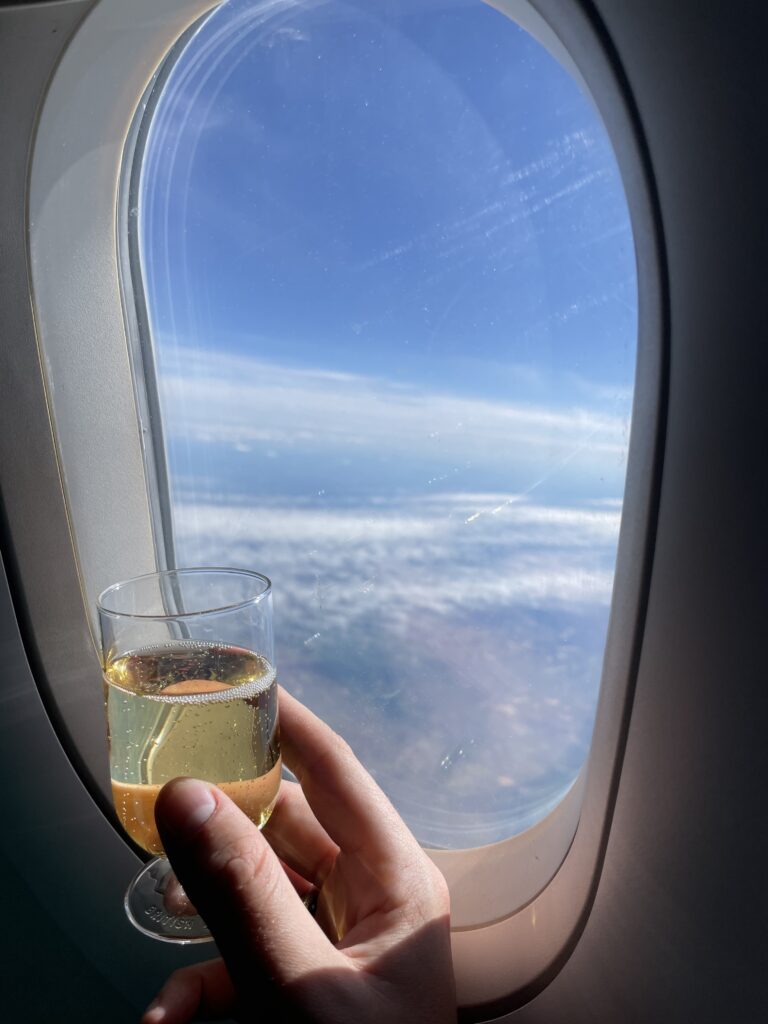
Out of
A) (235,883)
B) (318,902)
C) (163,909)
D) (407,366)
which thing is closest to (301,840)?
(318,902)

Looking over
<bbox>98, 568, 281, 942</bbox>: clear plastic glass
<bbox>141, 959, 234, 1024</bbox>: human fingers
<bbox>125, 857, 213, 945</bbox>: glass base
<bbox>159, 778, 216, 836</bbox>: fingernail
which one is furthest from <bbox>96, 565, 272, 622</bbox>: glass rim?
<bbox>141, 959, 234, 1024</bbox>: human fingers

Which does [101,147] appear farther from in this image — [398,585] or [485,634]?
[485,634]

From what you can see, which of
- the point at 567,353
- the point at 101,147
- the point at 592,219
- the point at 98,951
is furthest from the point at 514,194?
the point at 98,951

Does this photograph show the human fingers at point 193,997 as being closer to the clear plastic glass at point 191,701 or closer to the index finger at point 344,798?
the clear plastic glass at point 191,701

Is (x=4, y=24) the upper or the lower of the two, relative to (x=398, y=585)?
upper

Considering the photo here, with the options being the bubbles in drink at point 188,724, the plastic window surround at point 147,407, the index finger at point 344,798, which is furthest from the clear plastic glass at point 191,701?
the plastic window surround at point 147,407

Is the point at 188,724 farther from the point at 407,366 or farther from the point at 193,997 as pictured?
the point at 407,366
